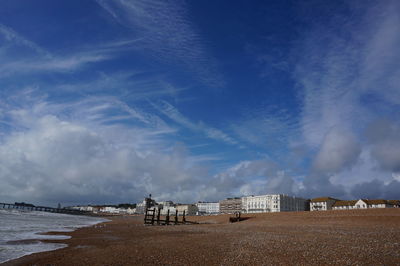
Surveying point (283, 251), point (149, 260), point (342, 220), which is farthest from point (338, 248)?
point (342, 220)

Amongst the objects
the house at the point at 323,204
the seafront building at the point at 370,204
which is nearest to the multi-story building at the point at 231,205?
the house at the point at 323,204

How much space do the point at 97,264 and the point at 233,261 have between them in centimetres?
558

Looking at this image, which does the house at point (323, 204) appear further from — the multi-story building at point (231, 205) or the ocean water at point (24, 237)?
the ocean water at point (24, 237)

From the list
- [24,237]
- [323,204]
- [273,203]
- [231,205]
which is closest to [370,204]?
[323,204]

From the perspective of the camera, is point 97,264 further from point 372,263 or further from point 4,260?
point 372,263

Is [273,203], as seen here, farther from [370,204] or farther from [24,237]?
[24,237]

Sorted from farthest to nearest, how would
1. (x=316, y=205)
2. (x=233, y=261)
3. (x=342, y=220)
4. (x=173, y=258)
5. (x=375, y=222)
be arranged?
(x=316, y=205), (x=342, y=220), (x=375, y=222), (x=173, y=258), (x=233, y=261)

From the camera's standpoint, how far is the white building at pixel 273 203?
14001 centimetres

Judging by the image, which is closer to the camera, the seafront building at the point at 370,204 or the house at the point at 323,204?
the seafront building at the point at 370,204

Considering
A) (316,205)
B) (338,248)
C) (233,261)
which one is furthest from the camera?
(316,205)

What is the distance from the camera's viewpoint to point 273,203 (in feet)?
463

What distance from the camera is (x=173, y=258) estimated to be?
1198 centimetres

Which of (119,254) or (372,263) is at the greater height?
(372,263)

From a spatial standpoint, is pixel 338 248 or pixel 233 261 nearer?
pixel 233 261
